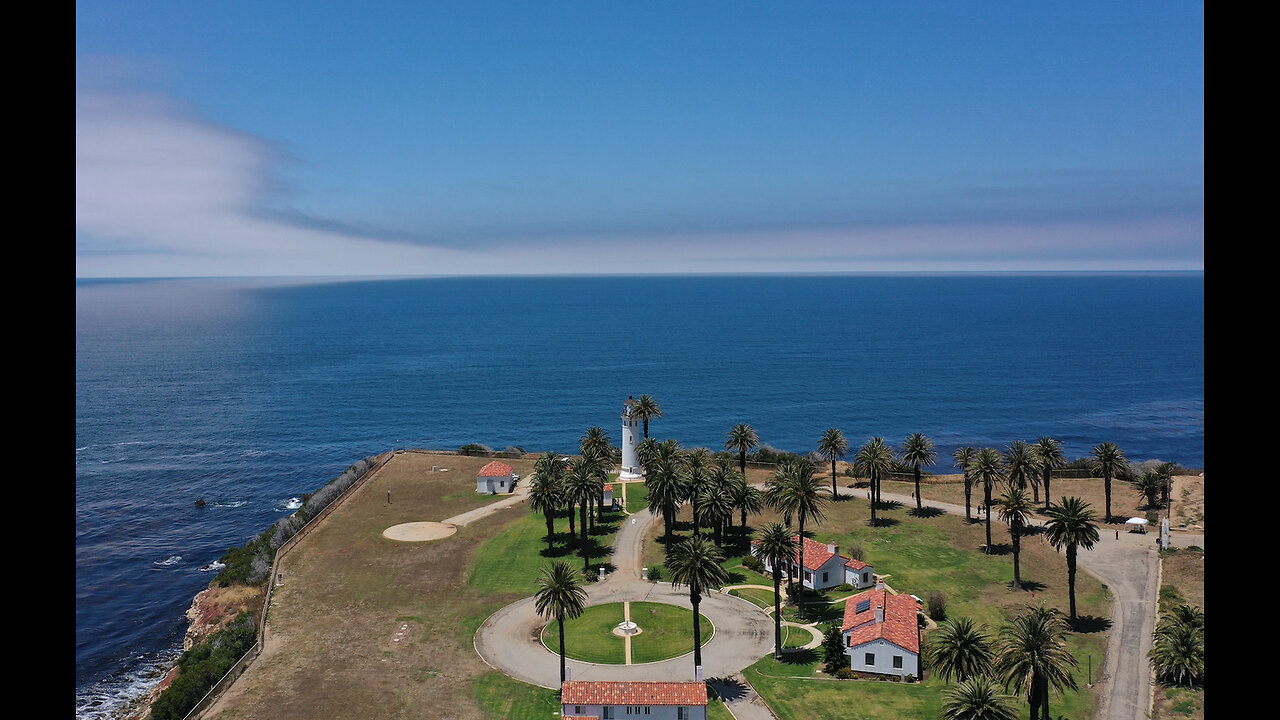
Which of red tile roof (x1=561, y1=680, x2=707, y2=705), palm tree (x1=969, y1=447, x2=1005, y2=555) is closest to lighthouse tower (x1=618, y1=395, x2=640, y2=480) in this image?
palm tree (x1=969, y1=447, x2=1005, y2=555)

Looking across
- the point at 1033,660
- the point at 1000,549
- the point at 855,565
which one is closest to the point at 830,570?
the point at 855,565

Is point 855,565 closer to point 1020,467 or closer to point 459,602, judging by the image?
point 1020,467

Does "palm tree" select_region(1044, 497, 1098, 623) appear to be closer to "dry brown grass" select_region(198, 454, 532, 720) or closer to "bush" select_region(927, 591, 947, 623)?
"bush" select_region(927, 591, 947, 623)

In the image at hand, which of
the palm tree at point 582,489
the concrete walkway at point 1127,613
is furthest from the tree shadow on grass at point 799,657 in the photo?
the palm tree at point 582,489

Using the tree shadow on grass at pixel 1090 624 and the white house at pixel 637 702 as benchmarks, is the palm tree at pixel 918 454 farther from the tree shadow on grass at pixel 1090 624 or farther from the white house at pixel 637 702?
the white house at pixel 637 702
